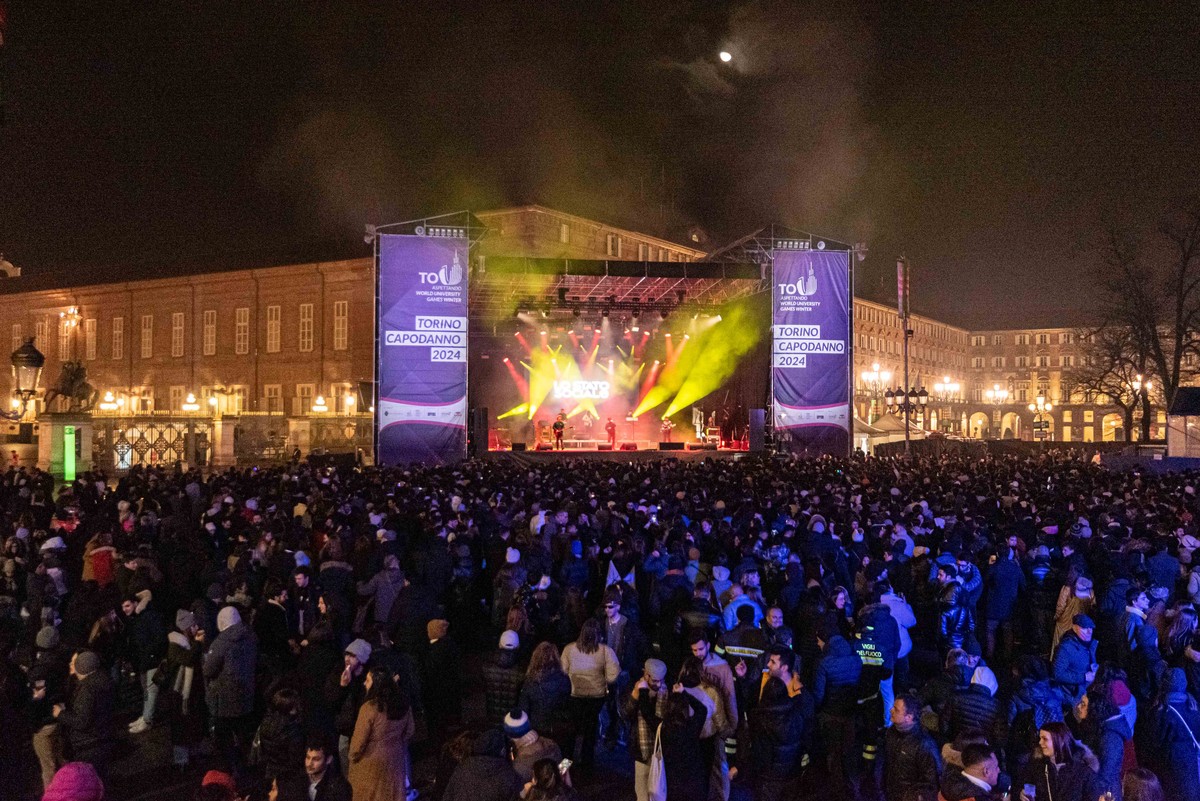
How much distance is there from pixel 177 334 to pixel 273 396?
770 centimetres

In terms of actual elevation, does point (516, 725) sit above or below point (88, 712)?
above

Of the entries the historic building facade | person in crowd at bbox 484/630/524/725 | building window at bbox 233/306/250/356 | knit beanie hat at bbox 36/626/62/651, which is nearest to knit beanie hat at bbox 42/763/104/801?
knit beanie hat at bbox 36/626/62/651

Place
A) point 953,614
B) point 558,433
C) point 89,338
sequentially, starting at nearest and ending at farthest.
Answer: point 953,614 < point 558,433 < point 89,338

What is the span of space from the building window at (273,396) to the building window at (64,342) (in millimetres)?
15137

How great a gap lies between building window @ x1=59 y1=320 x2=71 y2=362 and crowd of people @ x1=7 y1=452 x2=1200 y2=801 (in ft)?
155

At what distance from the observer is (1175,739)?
493 cm

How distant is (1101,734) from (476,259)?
24015 mm

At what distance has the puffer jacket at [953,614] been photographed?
749 cm

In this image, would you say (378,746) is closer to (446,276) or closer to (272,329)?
(446,276)

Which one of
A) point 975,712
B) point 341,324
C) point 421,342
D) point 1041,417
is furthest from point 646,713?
point 1041,417

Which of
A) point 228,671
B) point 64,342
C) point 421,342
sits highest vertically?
point 64,342

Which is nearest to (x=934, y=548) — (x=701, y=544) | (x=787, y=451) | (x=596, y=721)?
(x=701, y=544)

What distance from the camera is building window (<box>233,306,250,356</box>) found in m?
47.9

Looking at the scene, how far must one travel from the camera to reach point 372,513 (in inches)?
462
